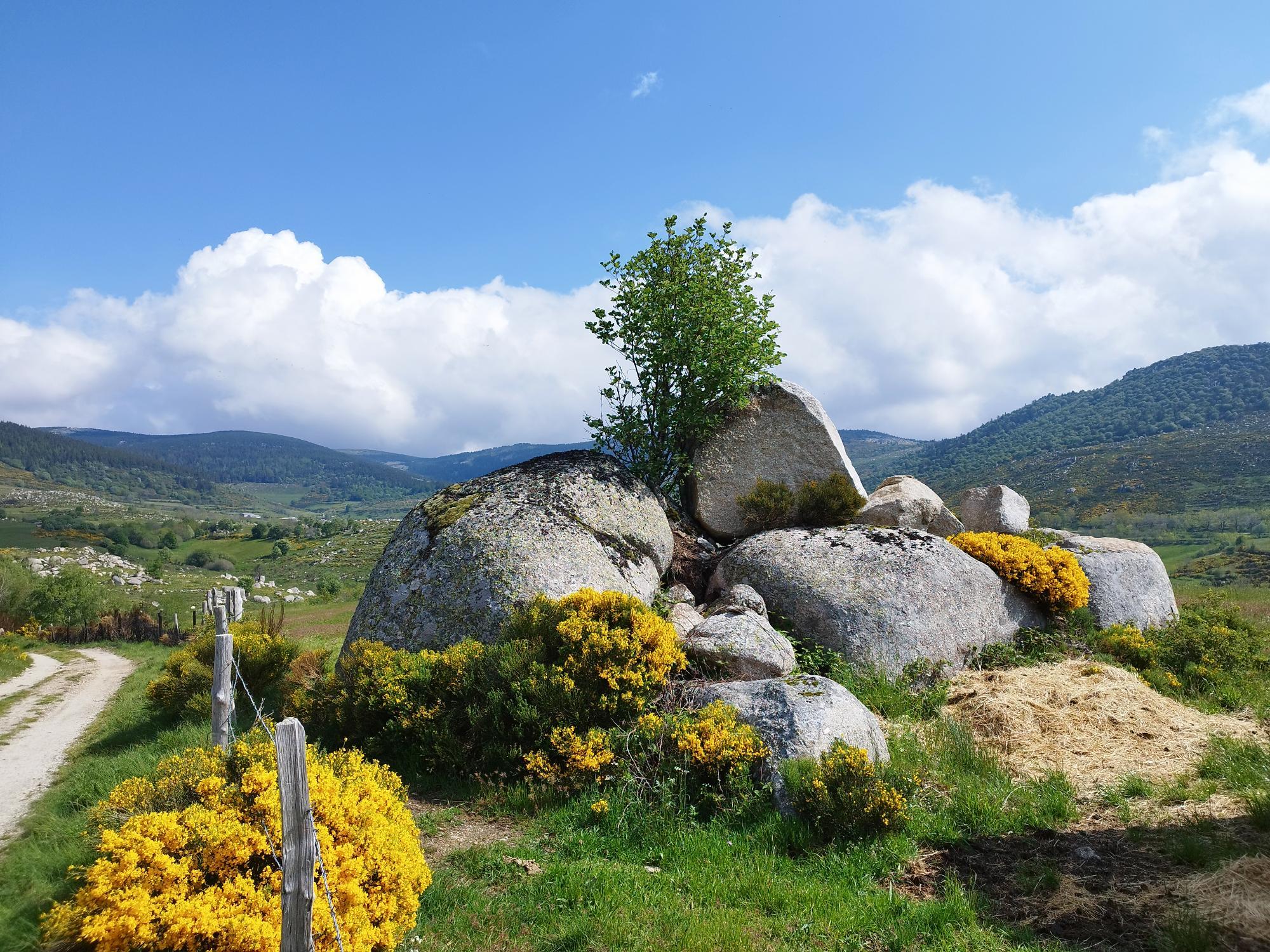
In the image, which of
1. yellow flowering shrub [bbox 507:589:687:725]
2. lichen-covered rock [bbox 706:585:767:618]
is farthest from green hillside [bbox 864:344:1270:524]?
yellow flowering shrub [bbox 507:589:687:725]

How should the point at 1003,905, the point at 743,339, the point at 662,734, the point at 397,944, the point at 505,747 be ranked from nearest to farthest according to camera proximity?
the point at 397,944 < the point at 1003,905 < the point at 662,734 < the point at 505,747 < the point at 743,339

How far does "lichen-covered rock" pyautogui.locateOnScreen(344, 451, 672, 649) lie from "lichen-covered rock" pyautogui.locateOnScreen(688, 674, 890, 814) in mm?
3196

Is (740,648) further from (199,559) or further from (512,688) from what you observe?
(199,559)

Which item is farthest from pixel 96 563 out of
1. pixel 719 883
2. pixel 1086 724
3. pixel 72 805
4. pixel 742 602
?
pixel 1086 724

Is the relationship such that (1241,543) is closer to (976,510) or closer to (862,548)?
(976,510)

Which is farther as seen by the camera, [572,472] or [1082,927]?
[572,472]

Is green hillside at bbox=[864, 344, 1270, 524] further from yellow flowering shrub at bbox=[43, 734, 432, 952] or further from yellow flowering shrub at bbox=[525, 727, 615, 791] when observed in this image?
yellow flowering shrub at bbox=[43, 734, 432, 952]

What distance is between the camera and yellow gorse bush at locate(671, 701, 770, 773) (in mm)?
7355

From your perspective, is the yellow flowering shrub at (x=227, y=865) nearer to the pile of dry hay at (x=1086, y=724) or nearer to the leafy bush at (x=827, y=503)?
the pile of dry hay at (x=1086, y=724)

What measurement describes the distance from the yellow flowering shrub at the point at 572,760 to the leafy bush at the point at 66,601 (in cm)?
4360

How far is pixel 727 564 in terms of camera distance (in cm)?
1313

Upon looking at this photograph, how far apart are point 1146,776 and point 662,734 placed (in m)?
5.67

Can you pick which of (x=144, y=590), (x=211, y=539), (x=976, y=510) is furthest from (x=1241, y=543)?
(x=211, y=539)

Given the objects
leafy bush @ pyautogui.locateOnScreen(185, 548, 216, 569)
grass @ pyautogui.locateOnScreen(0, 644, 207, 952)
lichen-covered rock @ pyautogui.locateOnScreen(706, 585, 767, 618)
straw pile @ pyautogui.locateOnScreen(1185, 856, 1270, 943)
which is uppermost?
lichen-covered rock @ pyautogui.locateOnScreen(706, 585, 767, 618)
